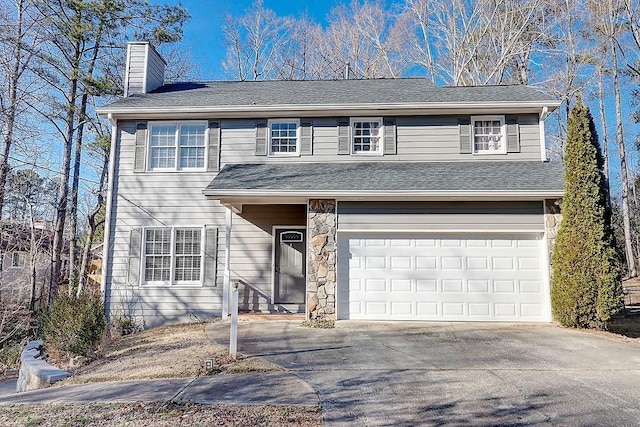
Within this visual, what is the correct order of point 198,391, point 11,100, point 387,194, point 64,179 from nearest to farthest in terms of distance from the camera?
point 198,391, point 387,194, point 11,100, point 64,179

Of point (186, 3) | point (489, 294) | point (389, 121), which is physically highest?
point (186, 3)

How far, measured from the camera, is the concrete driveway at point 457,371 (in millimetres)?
3969

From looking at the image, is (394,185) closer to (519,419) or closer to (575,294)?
(575,294)

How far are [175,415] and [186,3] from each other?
17583mm

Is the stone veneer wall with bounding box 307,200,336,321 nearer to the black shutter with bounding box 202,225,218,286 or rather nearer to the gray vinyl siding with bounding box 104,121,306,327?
the gray vinyl siding with bounding box 104,121,306,327

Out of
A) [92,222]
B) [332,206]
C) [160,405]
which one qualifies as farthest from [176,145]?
[92,222]

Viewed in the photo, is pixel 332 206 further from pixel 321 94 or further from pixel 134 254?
pixel 134 254

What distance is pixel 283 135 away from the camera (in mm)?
10836

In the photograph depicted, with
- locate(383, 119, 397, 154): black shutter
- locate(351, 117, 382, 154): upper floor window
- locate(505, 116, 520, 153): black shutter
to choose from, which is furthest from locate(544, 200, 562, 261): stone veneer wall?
locate(351, 117, 382, 154): upper floor window

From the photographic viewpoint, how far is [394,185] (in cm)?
904

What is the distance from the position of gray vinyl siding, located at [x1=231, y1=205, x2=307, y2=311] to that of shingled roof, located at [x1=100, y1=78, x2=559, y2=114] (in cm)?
278

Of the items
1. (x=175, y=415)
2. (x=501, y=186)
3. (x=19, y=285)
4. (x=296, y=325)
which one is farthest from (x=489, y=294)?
(x=19, y=285)

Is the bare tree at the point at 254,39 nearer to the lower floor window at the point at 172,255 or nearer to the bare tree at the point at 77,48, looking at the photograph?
the bare tree at the point at 77,48

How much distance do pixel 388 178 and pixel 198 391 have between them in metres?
6.35
